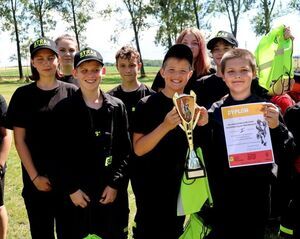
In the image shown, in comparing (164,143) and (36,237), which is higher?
(164,143)

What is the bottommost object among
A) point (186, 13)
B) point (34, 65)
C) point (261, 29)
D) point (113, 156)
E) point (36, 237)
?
point (36, 237)

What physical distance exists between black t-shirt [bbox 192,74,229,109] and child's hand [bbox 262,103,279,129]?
0.82 meters

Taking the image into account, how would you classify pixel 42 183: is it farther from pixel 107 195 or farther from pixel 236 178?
pixel 236 178

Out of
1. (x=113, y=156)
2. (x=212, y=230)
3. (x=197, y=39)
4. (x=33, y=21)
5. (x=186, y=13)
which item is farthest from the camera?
(x=33, y=21)

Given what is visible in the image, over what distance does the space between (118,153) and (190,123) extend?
2.91ft

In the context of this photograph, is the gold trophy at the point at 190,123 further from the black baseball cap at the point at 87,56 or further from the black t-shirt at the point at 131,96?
the black t-shirt at the point at 131,96

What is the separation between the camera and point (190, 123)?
3107mm

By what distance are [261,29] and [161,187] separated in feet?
137

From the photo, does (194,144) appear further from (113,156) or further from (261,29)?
(261,29)

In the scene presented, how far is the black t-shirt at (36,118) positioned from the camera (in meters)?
3.62

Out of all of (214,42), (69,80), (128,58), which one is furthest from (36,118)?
(214,42)

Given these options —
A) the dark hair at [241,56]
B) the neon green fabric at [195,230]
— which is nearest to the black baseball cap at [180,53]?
the dark hair at [241,56]

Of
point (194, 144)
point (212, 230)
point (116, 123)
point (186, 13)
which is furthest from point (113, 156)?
point (186, 13)

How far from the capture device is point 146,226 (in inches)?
143
